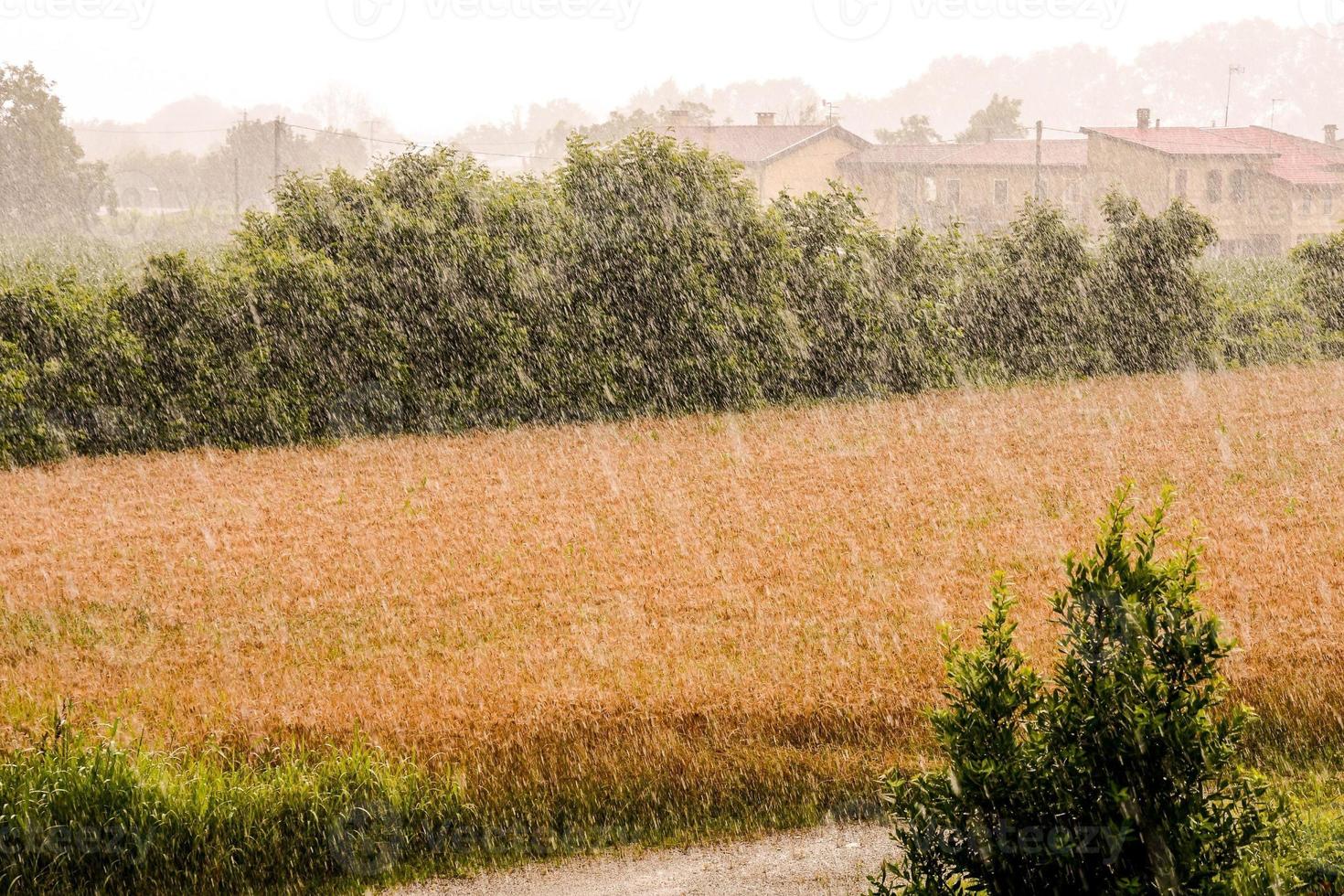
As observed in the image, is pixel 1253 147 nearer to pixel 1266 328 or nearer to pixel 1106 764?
pixel 1266 328

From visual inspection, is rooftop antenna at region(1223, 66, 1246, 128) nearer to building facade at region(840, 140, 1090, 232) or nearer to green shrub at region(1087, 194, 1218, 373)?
building facade at region(840, 140, 1090, 232)

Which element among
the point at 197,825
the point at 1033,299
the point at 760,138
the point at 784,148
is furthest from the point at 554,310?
the point at 760,138

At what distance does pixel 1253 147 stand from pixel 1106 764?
5348 centimetres

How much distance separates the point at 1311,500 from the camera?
10.5 m

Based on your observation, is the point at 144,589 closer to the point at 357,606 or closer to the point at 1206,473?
the point at 357,606

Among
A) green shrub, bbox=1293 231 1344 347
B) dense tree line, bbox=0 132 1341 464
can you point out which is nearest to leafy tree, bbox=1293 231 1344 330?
green shrub, bbox=1293 231 1344 347

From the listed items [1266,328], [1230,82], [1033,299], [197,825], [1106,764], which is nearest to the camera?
[1106,764]

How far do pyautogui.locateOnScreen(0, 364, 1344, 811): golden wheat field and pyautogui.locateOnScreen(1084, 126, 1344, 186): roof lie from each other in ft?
123

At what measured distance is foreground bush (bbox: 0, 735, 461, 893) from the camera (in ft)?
15.6

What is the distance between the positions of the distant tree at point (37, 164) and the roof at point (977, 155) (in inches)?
1260

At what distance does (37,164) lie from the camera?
47.4 metres

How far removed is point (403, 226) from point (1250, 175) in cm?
4347

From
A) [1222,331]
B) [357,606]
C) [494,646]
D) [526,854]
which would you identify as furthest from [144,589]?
[1222,331]

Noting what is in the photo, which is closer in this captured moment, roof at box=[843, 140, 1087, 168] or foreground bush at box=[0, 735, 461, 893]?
foreground bush at box=[0, 735, 461, 893]
